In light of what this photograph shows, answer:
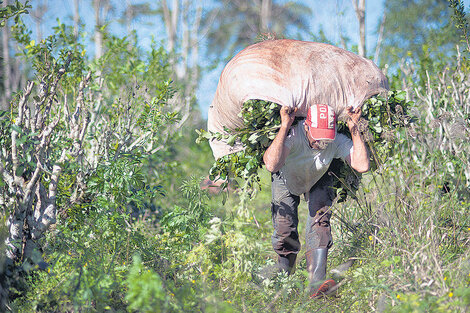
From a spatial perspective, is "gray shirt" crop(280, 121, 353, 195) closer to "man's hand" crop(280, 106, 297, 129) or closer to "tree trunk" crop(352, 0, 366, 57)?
"man's hand" crop(280, 106, 297, 129)

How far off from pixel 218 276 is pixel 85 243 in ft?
4.08

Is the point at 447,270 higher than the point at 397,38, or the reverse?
the point at 397,38

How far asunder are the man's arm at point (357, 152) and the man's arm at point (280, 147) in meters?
0.45

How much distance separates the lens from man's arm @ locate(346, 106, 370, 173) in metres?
3.51

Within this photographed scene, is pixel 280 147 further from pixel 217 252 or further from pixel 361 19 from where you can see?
pixel 361 19

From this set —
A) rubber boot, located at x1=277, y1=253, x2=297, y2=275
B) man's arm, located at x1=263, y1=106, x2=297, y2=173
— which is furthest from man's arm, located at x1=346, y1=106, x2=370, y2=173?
rubber boot, located at x1=277, y1=253, x2=297, y2=275

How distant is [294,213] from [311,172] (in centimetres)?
43

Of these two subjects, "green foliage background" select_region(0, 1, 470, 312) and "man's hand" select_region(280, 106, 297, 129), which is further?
"man's hand" select_region(280, 106, 297, 129)

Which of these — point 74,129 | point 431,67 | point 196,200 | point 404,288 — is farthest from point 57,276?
point 431,67

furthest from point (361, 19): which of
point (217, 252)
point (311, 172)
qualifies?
point (217, 252)

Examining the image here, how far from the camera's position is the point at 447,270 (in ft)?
9.16

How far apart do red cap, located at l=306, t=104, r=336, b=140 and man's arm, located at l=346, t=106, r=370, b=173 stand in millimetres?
167

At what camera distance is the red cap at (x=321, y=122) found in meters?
3.41

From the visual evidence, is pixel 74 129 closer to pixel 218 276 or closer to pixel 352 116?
pixel 218 276
